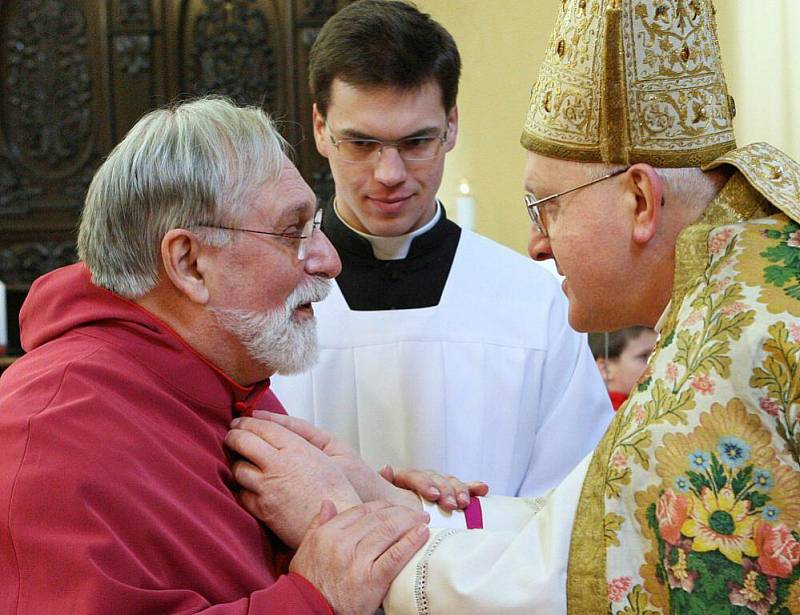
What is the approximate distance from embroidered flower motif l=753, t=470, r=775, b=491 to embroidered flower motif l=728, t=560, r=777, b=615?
12 cm

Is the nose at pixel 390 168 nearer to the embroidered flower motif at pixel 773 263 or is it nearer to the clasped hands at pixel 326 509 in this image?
the clasped hands at pixel 326 509

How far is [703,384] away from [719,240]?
0.90ft

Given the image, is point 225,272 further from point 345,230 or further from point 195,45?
point 195,45

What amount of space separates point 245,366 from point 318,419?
90 cm

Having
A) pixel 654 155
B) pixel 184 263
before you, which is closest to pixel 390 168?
pixel 184 263

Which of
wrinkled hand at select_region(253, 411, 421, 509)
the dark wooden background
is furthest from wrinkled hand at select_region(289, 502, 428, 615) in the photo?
the dark wooden background

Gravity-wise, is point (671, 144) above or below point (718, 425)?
above

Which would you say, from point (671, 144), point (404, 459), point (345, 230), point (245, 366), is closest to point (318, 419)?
point (404, 459)

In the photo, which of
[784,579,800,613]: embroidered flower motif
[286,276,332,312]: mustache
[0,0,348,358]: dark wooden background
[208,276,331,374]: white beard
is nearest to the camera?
[784,579,800,613]: embroidered flower motif

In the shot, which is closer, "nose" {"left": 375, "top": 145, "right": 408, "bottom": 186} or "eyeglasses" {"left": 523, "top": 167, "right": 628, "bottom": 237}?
"eyeglasses" {"left": 523, "top": 167, "right": 628, "bottom": 237}

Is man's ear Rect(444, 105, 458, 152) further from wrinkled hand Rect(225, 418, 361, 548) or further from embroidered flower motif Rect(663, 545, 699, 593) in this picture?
embroidered flower motif Rect(663, 545, 699, 593)

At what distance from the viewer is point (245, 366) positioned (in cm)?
244

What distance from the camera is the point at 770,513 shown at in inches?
68.1

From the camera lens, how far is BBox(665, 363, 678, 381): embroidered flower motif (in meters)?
1.89
